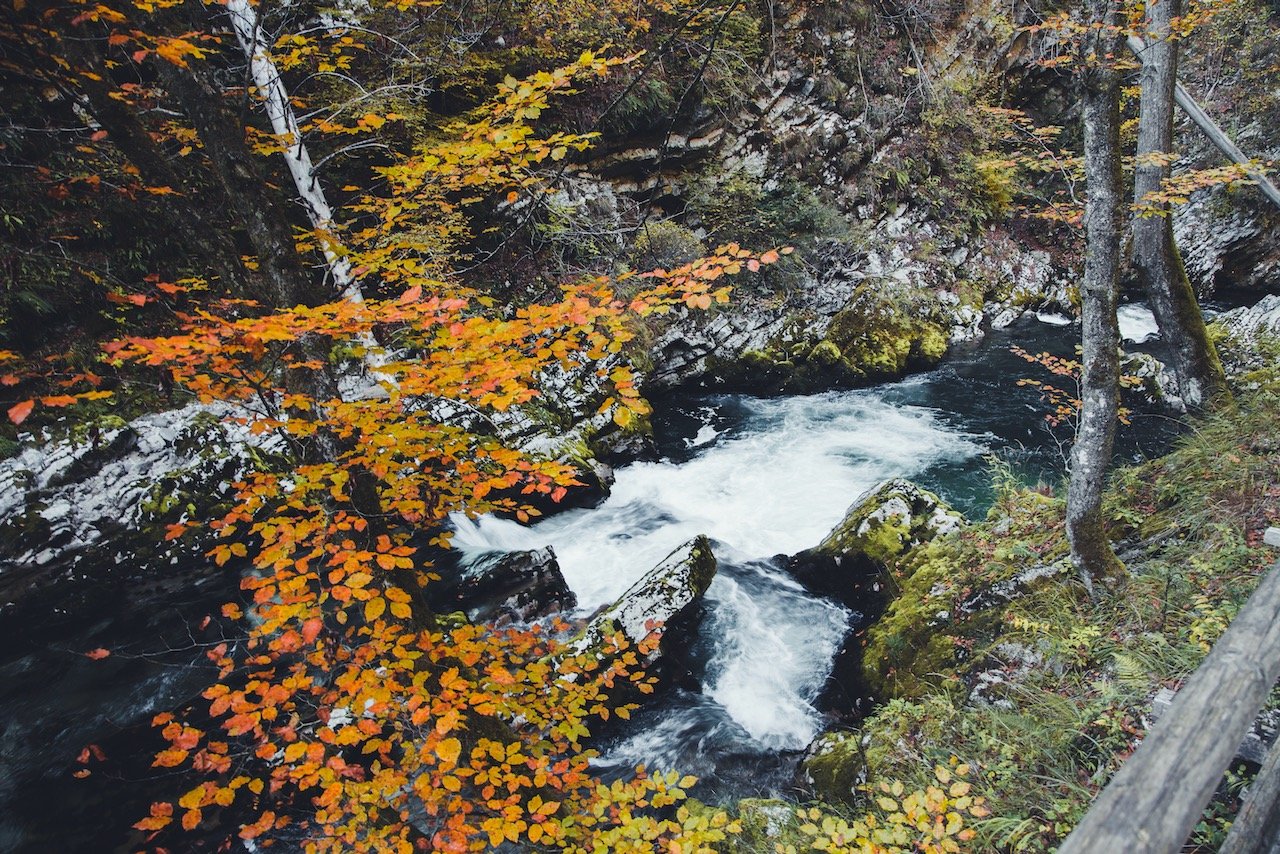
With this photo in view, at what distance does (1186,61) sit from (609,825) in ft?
72.9

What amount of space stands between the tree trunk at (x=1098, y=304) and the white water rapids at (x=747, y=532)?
2.77 metres

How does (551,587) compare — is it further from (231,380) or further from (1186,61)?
(1186,61)

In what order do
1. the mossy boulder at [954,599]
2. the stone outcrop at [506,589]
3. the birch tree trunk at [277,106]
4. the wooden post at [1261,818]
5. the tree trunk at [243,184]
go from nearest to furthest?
1. the wooden post at [1261,818]
2. the tree trunk at [243,184]
3. the mossy boulder at [954,599]
4. the birch tree trunk at [277,106]
5. the stone outcrop at [506,589]

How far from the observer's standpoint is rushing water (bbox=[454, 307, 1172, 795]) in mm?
5590

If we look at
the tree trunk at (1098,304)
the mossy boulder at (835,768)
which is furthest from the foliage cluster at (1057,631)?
the tree trunk at (1098,304)

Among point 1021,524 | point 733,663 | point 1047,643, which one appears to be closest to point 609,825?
point 733,663

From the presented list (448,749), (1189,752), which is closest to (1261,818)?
(1189,752)

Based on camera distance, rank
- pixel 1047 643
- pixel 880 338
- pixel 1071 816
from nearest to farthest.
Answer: pixel 1071 816
pixel 1047 643
pixel 880 338

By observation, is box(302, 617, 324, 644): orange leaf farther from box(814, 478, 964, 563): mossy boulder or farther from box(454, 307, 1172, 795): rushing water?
box(814, 478, 964, 563): mossy boulder

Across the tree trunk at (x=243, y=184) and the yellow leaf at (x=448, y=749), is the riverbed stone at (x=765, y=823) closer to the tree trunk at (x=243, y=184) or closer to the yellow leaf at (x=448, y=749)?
the yellow leaf at (x=448, y=749)

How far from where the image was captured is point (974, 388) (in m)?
12.1

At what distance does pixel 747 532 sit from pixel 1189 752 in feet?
23.2

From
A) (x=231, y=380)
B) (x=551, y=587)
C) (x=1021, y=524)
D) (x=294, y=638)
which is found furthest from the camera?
(x=551, y=587)

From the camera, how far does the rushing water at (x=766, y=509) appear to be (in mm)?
5590
